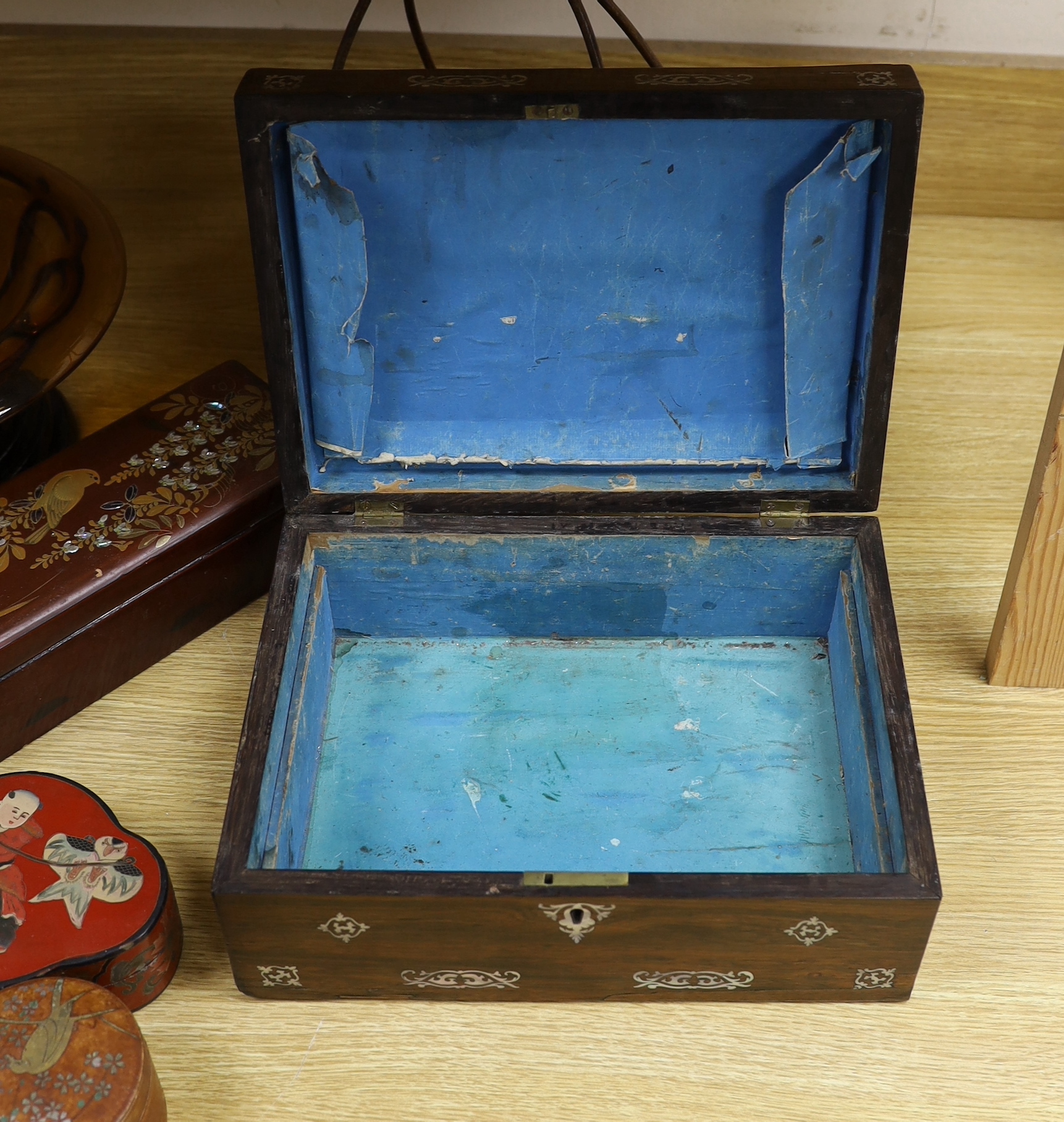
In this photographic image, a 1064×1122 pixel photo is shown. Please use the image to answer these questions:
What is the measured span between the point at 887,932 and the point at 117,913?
23.3 inches

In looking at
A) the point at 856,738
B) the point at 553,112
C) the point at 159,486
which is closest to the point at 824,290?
the point at 553,112

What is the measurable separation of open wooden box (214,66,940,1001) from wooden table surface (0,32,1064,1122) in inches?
1.7

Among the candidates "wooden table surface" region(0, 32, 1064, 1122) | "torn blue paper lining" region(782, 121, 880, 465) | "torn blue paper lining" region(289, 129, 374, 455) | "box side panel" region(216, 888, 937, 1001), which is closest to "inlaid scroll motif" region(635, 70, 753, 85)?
"torn blue paper lining" region(782, 121, 880, 465)

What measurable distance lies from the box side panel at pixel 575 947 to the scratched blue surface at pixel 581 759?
5.2 inches

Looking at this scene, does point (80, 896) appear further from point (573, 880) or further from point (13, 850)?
point (573, 880)

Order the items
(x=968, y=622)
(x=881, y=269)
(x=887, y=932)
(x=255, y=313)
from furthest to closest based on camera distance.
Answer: (x=255, y=313), (x=968, y=622), (x=881, y=269), (x=887, y=932)

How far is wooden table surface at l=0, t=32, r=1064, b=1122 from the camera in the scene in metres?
1.02

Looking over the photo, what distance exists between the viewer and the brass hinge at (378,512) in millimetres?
1269

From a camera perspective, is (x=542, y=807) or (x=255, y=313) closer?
(x=542, y=807)

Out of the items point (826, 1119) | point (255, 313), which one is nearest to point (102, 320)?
point (255, 313)

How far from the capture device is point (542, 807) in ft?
3.98

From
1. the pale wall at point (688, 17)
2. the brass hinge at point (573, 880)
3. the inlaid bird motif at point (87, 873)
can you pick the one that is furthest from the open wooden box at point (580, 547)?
the pale wall at point (688, 17)

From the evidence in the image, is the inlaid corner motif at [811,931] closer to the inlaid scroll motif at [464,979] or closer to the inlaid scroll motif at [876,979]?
the inlaid scroll motif at [876,979]

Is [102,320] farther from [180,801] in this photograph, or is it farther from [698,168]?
[698,168]
